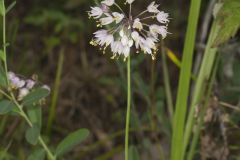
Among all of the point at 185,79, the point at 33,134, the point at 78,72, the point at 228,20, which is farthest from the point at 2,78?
the point at 78,72

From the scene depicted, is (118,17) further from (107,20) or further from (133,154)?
(133,154)

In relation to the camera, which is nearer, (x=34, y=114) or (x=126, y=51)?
(x=126, y=51)

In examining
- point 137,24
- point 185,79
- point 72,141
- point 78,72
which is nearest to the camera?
point 137,24

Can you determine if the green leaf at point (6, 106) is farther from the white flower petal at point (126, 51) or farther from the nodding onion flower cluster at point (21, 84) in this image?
the white flower petal at point (126, 51)

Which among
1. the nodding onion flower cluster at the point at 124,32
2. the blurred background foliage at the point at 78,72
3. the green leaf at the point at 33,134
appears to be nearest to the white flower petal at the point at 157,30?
the nodding onion flower cluster at the point at 124,32

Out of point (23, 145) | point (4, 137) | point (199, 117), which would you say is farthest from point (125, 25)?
point (23, 145)

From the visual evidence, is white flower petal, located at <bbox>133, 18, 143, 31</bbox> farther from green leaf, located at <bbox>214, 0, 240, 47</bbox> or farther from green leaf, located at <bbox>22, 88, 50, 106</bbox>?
green leaf, located at <bbox>22, 88, 50, 106</bbox>

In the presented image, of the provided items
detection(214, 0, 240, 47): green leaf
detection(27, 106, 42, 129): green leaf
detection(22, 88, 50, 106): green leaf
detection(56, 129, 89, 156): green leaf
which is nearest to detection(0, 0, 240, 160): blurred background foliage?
detection(27, 106, 42, 129): green leaf
